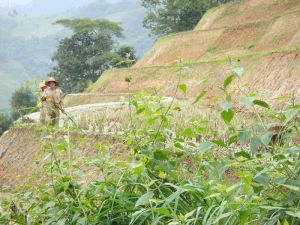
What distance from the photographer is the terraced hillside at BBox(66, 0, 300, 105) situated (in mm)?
19106

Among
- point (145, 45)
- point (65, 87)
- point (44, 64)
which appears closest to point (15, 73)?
point (44, 64)

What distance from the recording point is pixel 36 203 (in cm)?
396

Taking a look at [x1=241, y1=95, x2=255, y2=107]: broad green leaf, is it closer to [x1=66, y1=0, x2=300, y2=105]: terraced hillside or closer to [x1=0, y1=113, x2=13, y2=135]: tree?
[x1=66, y1=0, x2=300, y2=105]: terraced hillside

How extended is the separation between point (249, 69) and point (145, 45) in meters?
154

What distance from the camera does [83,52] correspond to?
59.4 meters

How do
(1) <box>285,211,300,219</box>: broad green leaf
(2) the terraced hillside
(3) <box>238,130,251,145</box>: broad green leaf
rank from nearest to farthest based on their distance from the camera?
(1) <box>285,211,300,219</box>: broad green leaf
(3) <box>238,130,251,145</box>: broad green leaf
(2) the terraced hillside

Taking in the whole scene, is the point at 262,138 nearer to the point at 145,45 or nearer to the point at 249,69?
the point at 249,69

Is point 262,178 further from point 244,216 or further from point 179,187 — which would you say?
point 179,187

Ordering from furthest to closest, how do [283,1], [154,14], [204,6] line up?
[154,14]
[204,6]
[283,1]

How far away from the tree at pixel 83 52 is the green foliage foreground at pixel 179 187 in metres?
53.1

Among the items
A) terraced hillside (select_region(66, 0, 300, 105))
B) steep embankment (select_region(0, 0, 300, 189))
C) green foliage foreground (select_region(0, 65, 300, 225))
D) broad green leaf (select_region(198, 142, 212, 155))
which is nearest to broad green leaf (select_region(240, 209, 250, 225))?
green foliage foreground (select_region(0, 65, 300, 225))

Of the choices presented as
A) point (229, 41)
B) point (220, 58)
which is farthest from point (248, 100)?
point (229, 41)

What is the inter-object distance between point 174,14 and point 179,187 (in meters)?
47.1

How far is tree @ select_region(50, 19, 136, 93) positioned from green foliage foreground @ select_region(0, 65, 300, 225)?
174ft
